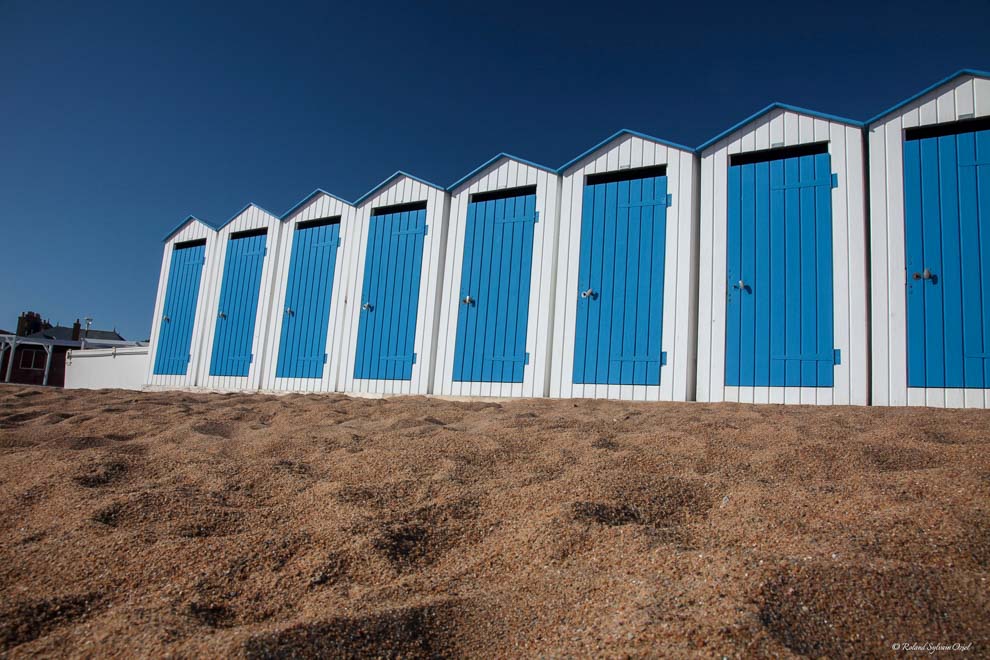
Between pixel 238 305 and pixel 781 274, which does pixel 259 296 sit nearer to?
pixel 238 305

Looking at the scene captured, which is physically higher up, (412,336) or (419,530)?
(412,336)

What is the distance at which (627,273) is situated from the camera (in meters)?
6.52

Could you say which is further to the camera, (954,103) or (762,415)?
(954,103)

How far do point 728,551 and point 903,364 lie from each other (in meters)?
4.63

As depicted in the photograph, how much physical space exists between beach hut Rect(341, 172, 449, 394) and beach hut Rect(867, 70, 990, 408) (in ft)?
15.9

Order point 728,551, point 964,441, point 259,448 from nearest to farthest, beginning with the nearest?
1. point 728,551
2. point 964,441
3. point 259,448

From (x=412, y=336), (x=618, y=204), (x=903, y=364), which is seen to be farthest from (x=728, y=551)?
(x=412, y=336)

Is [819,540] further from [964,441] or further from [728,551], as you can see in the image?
[964,441]

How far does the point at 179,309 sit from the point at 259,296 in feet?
6.61

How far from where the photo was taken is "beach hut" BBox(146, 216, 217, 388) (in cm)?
984

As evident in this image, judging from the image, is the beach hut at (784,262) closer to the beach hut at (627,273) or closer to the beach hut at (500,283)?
the beach hut at (627,273)

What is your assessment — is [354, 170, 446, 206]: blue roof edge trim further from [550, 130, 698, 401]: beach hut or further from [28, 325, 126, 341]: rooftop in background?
[28, 325, 126, 341]: rooftop in background

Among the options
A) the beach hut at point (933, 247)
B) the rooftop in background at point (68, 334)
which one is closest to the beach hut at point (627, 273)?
the beach hut at point (933, 247)

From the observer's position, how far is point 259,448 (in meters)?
3.20
